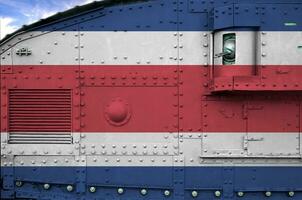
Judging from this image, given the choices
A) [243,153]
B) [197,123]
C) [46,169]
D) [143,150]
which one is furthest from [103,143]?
[243,153]

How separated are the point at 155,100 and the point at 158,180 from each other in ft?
2.56

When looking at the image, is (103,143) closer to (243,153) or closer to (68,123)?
(68,123)

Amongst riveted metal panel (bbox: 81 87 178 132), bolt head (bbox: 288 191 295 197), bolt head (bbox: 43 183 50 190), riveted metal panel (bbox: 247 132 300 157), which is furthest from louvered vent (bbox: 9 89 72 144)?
bolt head (bbox: 288 191 295 197)

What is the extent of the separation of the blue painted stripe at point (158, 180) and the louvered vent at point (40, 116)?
302mm

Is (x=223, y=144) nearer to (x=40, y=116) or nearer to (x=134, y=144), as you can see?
(x=134, y=144)

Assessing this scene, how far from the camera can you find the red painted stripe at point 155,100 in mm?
3537

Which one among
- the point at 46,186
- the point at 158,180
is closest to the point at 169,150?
the point at 158,180

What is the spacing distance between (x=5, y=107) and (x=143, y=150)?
141 centimetres

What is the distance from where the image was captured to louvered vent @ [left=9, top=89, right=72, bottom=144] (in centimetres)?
356

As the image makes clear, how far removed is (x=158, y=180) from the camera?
3.56 meters

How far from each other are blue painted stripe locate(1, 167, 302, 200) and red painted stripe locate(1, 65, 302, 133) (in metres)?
0.40

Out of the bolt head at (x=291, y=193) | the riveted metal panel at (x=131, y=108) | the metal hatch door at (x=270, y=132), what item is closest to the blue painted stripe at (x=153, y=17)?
the riveted metal panel at (x=131, y=108)

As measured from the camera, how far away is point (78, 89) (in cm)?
355

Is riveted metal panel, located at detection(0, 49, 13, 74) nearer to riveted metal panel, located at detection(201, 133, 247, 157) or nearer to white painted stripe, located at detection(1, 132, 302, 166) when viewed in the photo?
white painted stripe, located at detection(1, 132, 302, 166)
